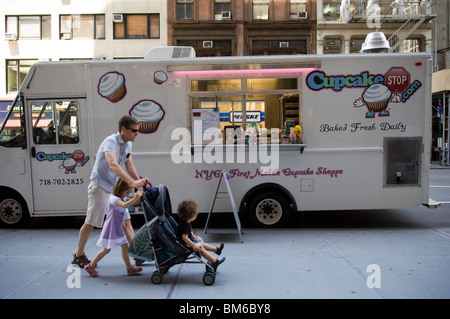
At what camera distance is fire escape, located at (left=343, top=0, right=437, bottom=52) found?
21406mm

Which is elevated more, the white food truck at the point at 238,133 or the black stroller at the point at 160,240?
the white food truck at the point at 238,133

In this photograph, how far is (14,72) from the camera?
21.7 metres

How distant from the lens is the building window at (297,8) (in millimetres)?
21953

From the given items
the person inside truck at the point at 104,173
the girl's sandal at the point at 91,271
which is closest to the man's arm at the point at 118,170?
the person inside truck at the point at 104,173

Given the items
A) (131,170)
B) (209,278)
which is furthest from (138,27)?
(209,278)

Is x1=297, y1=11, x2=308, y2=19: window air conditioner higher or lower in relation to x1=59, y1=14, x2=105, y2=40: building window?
higher

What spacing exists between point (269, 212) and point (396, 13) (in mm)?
19045

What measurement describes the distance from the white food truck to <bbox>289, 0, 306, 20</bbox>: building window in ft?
52.3

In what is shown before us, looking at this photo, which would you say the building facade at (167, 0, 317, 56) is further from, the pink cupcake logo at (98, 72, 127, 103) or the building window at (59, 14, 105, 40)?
the pink cupcake logo at (98, 72, 127, 103)

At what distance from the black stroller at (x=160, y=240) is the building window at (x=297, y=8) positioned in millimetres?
19601

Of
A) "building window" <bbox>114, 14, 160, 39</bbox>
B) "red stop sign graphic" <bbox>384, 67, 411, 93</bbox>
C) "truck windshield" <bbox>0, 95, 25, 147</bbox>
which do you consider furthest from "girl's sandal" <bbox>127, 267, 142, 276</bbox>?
"building window" <bbox>114, 14, 160, 39</bbox>

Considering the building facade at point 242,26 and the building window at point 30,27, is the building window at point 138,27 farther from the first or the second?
the building window at point 30,27

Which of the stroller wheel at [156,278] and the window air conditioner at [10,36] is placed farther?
the window air conditioner at [10,36]
